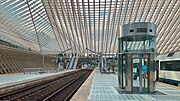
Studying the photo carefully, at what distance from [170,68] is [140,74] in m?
9.52

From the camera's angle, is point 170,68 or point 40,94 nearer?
point 40,94

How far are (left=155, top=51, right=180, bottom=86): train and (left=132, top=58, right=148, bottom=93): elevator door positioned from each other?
6781 millimetres

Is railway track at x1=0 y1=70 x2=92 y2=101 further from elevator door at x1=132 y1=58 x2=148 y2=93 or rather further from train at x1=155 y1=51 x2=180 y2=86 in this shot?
train at x1=155 y1=51 x2=180 y2=86

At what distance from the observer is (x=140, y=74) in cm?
1238

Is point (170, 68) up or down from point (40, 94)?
up

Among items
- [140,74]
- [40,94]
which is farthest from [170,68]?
[40,94]

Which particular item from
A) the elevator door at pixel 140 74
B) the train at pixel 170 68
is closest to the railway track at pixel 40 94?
the elevator door at pixel 140 74

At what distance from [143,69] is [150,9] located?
3224 cm

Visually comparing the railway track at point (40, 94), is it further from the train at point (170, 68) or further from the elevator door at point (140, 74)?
the train at point (170, 68)

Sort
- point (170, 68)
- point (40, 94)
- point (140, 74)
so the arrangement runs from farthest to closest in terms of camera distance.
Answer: point (170, 68) → point (40, 94) → point (140, 74)

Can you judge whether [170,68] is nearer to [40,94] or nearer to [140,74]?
[140,74]

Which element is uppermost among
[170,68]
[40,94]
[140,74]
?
[170,68]

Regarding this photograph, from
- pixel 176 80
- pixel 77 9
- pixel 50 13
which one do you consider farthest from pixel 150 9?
pixel 176 80

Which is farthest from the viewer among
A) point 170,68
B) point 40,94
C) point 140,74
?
point 170,68
